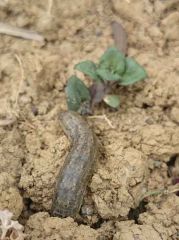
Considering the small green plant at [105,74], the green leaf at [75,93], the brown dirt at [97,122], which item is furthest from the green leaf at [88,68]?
the brown dirt at [97,122]

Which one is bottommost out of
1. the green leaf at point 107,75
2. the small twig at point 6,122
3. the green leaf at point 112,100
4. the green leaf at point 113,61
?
the small twig at point 6,122

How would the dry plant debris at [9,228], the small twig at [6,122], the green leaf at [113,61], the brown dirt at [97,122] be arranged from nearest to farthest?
the dry plant debris at [9,228] → the brown dirt at [97,122] → the small twig at [6,122] → the green leaf at [113,61]

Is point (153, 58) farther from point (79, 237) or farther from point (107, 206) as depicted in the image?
point (79, 237)

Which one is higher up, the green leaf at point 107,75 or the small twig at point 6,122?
the green leaf at point 107,75

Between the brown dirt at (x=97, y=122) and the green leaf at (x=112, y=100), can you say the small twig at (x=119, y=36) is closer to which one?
the brown dirt at (x=97, y=122)

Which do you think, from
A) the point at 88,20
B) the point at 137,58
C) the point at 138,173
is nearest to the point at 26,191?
the point at 138,173

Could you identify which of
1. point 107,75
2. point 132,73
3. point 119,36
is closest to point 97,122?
point 107,75

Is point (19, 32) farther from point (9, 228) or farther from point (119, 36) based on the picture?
point (9, 228)
